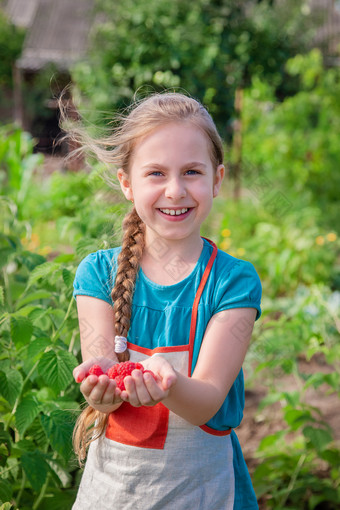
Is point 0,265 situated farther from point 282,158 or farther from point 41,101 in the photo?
point 41,101

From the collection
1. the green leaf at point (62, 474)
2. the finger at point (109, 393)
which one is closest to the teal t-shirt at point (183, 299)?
the finger at point (109, 393)

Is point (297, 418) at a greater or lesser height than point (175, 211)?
lesser

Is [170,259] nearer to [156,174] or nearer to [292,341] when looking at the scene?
[156,174]

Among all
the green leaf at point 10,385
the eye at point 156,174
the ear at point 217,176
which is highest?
the eye at point 156,174

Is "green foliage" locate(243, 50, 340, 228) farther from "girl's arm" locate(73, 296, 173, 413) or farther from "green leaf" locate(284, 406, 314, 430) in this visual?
"girl's arm" locate(73, 296, 173, 413)

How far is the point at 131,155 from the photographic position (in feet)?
4.46

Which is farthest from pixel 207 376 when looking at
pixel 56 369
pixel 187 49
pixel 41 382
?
pixel 187 49

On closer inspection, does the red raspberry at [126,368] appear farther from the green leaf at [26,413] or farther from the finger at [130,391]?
the green leaf at [26,413]

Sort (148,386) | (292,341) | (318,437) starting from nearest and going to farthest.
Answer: (148,386), (318,437), (292,341)

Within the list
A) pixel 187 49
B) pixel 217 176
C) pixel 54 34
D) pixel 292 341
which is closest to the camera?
pixel 217 176

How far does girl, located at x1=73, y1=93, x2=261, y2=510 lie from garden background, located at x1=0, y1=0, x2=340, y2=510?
0.79 feet

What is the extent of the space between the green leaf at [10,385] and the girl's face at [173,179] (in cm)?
55

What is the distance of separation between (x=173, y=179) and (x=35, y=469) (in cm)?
84

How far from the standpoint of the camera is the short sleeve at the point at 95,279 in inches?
52.5
